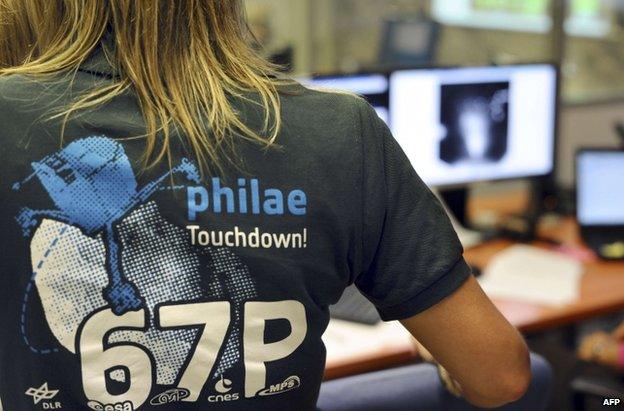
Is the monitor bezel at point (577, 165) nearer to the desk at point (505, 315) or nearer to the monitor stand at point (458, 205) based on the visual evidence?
the desk at point (505, 315)

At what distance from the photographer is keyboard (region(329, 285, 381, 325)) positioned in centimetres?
167

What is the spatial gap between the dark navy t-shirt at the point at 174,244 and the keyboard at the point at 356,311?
0.76m

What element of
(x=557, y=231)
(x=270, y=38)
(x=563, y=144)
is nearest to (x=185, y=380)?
(x=557, y=231)

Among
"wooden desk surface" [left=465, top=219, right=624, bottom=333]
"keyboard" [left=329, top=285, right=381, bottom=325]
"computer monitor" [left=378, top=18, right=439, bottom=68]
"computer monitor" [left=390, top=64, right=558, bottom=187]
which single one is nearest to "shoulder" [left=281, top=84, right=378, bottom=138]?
"keyboard" [left=329, top=285, right=381, bottom=325]

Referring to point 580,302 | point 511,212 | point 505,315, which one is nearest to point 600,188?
point 511,212

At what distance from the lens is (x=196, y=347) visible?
880mm

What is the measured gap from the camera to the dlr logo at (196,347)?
87 cm

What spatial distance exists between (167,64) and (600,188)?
156cm

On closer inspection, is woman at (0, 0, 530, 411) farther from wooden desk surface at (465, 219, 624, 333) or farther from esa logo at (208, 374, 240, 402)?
wooden desk surface at (465, 219, 624, 333)

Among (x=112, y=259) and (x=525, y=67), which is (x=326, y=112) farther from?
(x=525, y=67)

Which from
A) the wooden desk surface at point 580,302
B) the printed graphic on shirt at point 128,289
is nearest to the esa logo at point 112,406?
the printed graphic on shirt at point 128,289

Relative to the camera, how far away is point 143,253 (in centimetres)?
86

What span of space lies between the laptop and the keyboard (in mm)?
704

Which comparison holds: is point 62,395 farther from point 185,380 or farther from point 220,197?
point 220,197
